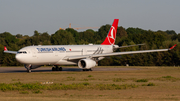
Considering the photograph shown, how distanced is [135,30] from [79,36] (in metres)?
41.1

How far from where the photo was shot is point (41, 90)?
65.9 feet

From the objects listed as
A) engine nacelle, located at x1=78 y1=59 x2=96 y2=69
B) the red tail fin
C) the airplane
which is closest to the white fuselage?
the airplane

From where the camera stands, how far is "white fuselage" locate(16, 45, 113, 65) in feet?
125

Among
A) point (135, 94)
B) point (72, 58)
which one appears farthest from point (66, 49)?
point (135, 94)

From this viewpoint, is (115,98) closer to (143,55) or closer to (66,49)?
(66,49)

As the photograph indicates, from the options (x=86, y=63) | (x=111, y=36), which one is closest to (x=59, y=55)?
(x=86, y=63)

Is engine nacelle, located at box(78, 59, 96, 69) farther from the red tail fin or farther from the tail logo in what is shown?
the tail logo

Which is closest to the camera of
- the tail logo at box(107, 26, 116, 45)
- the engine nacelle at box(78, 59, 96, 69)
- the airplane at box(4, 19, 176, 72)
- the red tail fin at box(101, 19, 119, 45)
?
the airplane at box(4, 19, 176, 72)

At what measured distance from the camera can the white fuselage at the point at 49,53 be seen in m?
38.0

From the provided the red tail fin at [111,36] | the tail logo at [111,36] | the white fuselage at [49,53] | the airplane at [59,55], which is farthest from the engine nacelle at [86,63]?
the tail logo at [111,36]

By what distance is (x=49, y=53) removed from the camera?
40.3 m

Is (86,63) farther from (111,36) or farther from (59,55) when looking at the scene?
(111,36)

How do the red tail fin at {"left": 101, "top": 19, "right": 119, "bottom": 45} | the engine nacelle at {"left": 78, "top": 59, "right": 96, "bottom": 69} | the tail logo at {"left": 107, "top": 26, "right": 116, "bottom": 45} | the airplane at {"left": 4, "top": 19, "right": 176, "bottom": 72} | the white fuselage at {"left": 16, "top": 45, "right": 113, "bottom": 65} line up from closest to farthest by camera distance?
the white fuselage at {"left": 16, "top": 45, "right": 113, "bottom": 65} < the airplane at {"left": 4, "top": 19, "right": 176, "bottom": 72} < the engine nacelle at {"left": 78, "top": 59, "right": 96, "bottom": 69} < the red tail fin at {"left": 101, "top": 19, "right": 119, "bottom": 45} < the tail logo at {"left": 107, "top": 26, "right": 116, "bottom": 45}

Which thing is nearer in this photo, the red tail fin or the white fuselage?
the white fuselage
